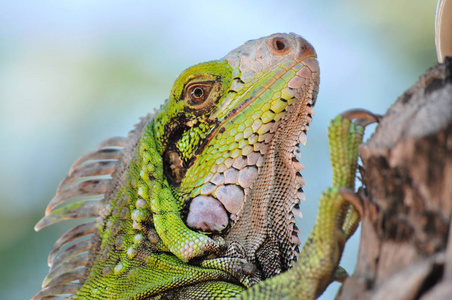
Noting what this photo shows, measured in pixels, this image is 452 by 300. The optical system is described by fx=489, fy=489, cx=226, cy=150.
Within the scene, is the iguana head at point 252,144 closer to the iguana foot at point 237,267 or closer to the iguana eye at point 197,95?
the iguana eye at point 197,95

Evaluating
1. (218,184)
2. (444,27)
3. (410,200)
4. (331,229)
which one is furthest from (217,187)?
(410,200)

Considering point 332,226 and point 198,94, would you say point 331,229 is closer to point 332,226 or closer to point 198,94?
point 332,226

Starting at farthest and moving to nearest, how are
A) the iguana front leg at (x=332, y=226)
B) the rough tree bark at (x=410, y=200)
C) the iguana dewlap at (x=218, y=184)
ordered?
the iguana dewlap at (x=218, y=184) < the iguana front leg at (x=332, y=226) < the rough tree bark at (x=410, y=200)

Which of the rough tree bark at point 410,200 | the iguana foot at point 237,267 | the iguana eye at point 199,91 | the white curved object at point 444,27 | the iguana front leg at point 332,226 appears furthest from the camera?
the iguana eye at point 199,91

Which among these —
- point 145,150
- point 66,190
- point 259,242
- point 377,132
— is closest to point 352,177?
point 377,132

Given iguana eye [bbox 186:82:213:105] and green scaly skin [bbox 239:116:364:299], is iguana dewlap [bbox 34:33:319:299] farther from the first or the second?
green scaly skin [bbox 239:116:364:299]

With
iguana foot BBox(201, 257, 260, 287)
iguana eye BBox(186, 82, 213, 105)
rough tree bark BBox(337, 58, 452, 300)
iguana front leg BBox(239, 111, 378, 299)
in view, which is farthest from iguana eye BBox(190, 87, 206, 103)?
rough tree bark BBox(337, 58, 452, 300)

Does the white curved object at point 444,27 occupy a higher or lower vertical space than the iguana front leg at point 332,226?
higher

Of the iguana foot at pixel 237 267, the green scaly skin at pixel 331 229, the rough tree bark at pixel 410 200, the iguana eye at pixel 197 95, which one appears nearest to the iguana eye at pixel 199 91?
the iguana eye at pixel 197 95

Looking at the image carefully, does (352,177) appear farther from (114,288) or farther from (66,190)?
(66,190)
